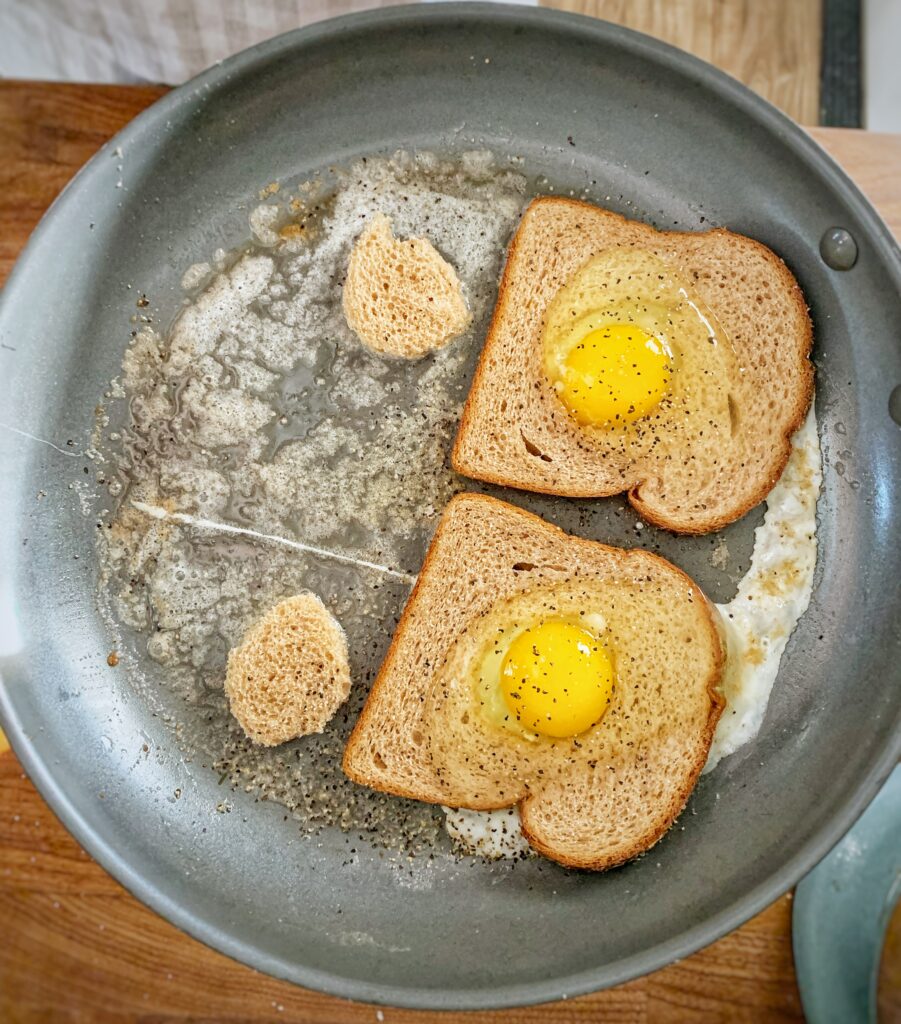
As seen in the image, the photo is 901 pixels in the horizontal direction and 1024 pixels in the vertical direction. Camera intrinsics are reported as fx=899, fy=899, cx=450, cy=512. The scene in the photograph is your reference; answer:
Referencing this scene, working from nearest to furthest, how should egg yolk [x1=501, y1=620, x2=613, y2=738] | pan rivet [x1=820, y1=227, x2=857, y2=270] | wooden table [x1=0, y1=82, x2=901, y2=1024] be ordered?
egg yolk [x1=501, y1=620, x2=613, y2=738], pan rivet [x1=820, y1=227, x2=857, y2=270], wooden table [x1=0, y1=82, x2=901, y2=1024]

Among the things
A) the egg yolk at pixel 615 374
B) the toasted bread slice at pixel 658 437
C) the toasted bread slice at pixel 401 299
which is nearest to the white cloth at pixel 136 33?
the toasted bread slice at pixel 401 299

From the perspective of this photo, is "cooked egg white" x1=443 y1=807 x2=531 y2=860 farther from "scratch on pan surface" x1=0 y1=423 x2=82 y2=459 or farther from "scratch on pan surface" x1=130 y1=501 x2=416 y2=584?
"scratch on pan surface" x1=0 y1=423 x2=82 y2=459

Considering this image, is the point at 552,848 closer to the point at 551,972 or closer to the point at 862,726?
the point at 551,972

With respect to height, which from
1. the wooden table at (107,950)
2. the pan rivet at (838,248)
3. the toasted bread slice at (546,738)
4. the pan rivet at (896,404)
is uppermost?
the pan rivet at (838,248)

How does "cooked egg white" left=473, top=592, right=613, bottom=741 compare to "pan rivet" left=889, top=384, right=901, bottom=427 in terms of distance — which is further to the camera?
"pan rivet" left=889, top=384, right=901, bottom=427

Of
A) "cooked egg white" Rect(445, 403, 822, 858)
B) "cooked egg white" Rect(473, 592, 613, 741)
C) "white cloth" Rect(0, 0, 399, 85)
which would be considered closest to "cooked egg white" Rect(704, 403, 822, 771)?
"cooked egg white" Rect(445, 403, 822, 858)

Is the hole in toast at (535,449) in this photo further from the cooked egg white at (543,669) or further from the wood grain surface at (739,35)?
the wood grain surface at (739,35)

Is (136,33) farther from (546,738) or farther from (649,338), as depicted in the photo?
(546,738)

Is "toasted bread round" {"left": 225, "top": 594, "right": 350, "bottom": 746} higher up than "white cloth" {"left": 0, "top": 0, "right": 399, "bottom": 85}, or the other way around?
"white cloth" {"left": 0, "top": 0, "right": 399, "bottom": 85}
